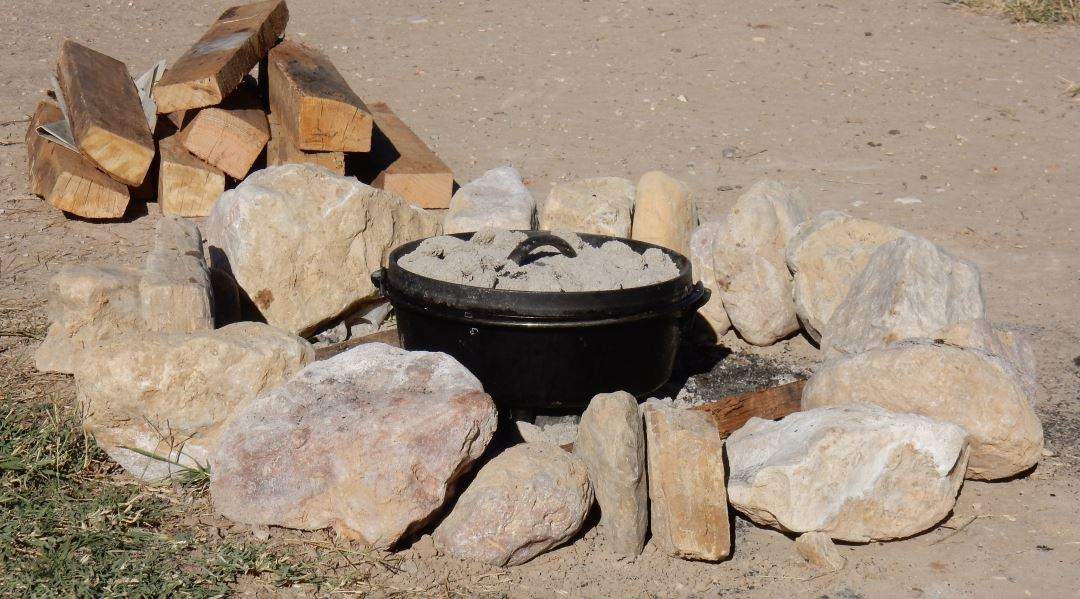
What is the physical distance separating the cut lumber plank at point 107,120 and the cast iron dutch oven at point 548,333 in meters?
2.51

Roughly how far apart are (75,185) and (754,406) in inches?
148

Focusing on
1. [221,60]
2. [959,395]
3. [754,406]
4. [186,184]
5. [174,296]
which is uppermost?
[221,60]

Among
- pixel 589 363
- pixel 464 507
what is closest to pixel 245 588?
pixel 464 507

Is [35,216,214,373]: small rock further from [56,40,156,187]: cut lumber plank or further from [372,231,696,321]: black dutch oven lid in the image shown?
[56,40,156,187]: cut lumber plank

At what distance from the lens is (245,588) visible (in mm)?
2943

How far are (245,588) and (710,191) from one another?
451cm

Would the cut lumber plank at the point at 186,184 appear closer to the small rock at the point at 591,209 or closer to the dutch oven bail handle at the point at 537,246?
the small rock at the point at 591,209

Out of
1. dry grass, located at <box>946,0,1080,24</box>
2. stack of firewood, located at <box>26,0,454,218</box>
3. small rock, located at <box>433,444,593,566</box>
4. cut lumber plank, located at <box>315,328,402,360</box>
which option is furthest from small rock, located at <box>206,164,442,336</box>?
dry grass, located at <box>946,0,1080,24</box>

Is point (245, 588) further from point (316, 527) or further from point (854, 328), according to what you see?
point (854, 328)

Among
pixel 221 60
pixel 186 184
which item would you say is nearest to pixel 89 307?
pixel 186 184

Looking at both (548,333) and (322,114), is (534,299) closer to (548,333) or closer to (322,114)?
(548,333)

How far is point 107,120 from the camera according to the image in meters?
5.64

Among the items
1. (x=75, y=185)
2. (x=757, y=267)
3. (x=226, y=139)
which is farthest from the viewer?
(x=226, y=139)

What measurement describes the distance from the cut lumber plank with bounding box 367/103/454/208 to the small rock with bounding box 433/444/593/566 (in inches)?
113
